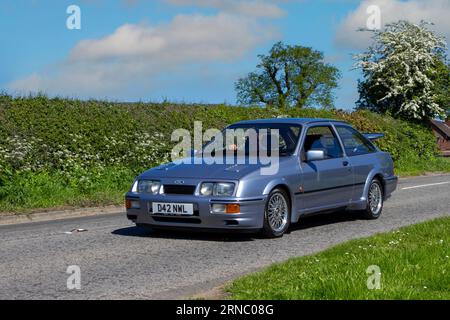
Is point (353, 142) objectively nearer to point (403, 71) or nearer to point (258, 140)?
point (258, 140)

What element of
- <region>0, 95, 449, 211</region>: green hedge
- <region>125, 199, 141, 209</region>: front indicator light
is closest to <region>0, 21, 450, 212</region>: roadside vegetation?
<region>0, 95, 449, 211</region>: green hedge

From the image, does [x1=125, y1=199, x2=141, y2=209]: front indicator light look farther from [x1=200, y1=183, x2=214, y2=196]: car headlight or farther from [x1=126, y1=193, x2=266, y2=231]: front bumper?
[x1=200, y1=183, x2=214, y2=196]: car headlight

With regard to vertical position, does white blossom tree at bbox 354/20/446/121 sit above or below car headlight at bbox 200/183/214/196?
above

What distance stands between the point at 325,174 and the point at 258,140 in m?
1.09

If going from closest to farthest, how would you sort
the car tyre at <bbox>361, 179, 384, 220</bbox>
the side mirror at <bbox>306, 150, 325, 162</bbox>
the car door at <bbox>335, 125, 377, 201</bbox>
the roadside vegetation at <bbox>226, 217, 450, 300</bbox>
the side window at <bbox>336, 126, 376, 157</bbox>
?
the roadside vegetation at <bbox>226, 217, 450, 300</bbox> → the side mirror at <bbox>306, 150, 325, 162</bbox> → the car door at <bbox>335, 125, 377, 201</bbox> → the side window at <bbox>336, 126, 376, 157</bbox> → the car tyre at <bbox>361, 179, 384, 220</bbox>

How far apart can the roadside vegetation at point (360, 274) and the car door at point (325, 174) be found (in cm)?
154

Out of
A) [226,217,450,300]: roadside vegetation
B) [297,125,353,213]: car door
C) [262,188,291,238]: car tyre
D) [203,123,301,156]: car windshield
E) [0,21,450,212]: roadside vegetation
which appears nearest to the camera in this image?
[226,217,450,300]: roadside vegetation

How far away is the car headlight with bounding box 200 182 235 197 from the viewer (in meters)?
9.19

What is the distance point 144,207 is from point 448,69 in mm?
32075

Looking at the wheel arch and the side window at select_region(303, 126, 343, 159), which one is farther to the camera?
the side window at select_region(303, 126, 343, 159)

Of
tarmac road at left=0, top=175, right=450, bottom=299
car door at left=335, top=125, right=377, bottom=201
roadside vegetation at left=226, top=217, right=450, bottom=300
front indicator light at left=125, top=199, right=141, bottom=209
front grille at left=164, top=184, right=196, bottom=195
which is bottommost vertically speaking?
tarmac road at left=0, top=175, right=450, bottom=299

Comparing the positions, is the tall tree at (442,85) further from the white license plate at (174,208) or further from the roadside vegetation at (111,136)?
the white license plate at (174,208)

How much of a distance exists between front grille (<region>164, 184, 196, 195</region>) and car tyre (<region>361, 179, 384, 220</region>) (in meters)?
3.63
